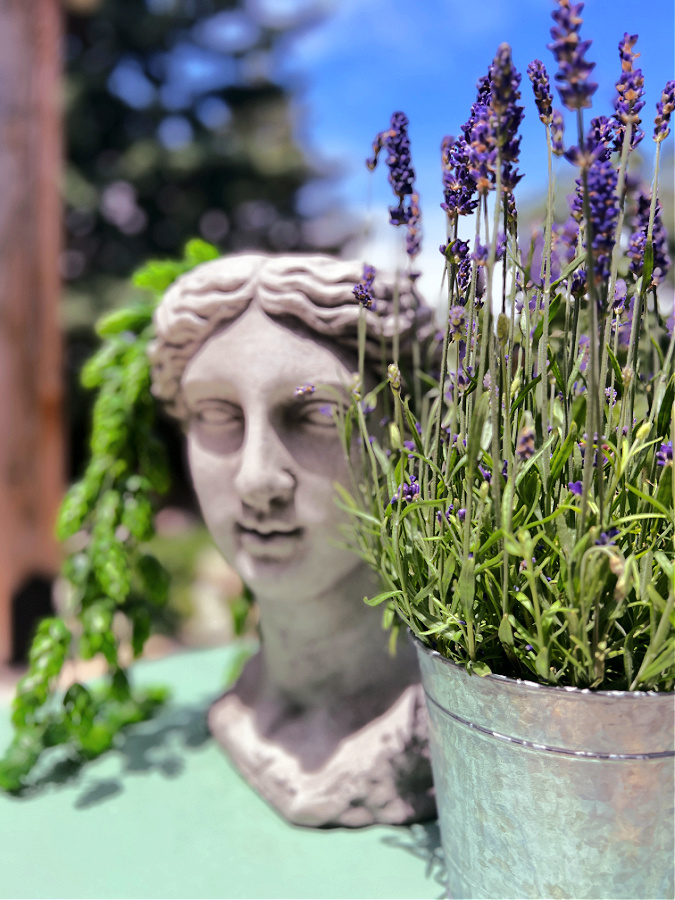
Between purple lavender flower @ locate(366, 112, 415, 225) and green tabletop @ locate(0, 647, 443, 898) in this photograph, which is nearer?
purple lavender flower @ locate(366, 112, 415, 225)

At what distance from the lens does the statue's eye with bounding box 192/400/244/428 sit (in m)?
1.00

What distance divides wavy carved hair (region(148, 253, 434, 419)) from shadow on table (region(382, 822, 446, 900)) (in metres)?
0.63

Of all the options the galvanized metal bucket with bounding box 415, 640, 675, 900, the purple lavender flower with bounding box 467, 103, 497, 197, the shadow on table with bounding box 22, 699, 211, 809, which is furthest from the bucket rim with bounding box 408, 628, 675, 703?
the shadow on table with bounding box 22, 699, 211, 809

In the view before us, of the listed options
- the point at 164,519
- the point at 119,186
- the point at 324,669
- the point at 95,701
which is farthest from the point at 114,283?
the point at 324,669

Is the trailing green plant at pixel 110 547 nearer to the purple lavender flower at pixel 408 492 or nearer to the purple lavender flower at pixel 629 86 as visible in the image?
Answer: the purple lavender flower at pixel 408 492

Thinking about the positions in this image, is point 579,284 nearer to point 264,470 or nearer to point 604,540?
point 604,540

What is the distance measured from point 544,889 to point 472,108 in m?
0.73

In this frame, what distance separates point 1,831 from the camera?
3.23ft

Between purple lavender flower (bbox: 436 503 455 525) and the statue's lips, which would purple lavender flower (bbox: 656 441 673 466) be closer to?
purple lavender flower (bbox: 436 503 455 525)

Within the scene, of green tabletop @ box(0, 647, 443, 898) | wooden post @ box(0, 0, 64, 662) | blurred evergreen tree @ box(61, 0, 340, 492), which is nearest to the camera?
green tabletop @ box(0, 647, 443, 898)

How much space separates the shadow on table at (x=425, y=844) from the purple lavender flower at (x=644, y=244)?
2.40ft

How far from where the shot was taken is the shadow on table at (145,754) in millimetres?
1104

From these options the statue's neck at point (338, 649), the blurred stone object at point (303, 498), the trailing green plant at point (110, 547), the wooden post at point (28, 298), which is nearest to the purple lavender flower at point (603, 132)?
the blurred stone object at point (303, 498)

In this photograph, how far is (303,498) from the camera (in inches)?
37.4
